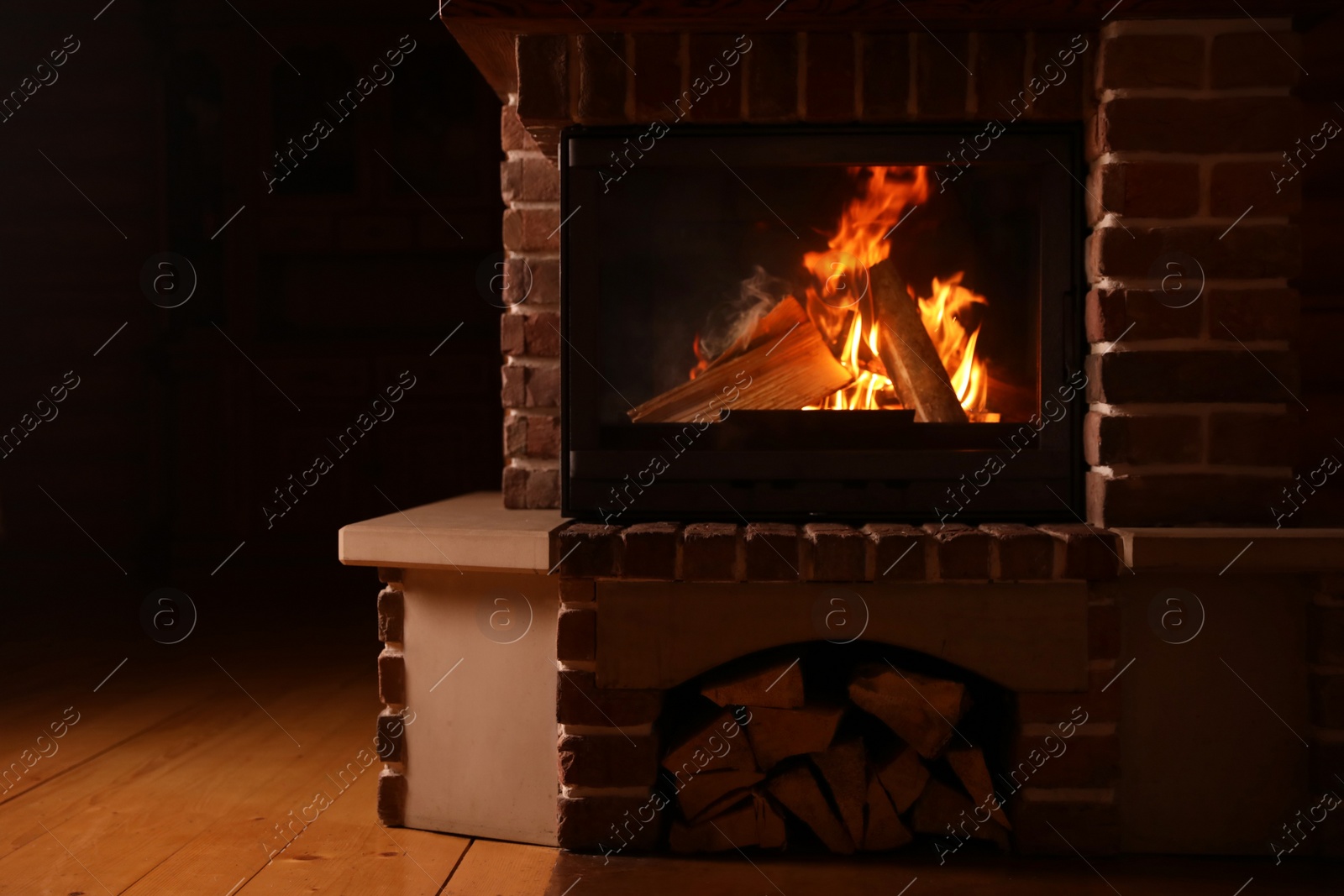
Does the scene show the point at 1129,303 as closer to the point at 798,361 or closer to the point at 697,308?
the point at 798,361

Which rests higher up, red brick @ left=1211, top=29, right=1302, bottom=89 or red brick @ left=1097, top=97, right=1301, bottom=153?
red brick @ left=1211, top=29, right=1302, bottom=89

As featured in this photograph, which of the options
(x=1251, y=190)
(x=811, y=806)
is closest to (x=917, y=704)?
(x=811, y=806)

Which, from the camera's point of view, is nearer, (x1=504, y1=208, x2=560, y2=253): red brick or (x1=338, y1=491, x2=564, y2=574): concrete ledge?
(x1=338, y1=491, x2=564, y2=574): concrete ledge

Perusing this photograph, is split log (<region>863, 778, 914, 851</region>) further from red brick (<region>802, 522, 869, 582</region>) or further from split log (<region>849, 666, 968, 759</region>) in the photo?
red brick (<region>802, 522, 869, 582</region>)

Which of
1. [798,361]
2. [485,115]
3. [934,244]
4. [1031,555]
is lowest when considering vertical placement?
[1031,555]

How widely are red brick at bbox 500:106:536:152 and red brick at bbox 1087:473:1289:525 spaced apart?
43.9 inches

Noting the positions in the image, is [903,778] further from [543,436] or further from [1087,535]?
[543,436]

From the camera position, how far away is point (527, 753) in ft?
5.03

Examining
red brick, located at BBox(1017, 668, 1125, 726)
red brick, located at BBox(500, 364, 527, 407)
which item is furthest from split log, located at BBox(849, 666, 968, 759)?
red brick, located at BBox(500, 364, 527, 407)

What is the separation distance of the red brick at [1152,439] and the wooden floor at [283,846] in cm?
58

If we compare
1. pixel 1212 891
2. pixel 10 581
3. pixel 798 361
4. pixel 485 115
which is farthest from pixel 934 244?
pixel 10 581

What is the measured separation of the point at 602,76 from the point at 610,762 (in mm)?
1043

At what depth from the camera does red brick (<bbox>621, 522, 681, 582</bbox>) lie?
1442 mm

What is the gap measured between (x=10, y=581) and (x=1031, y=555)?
3.68 metres
